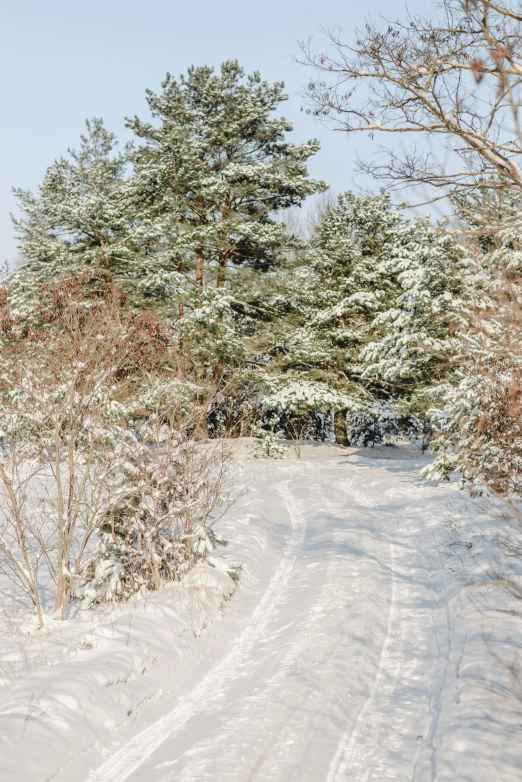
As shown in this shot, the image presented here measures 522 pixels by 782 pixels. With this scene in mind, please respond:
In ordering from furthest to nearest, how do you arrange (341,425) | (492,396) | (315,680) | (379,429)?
(379,429), (341,425), (492,396), (315,680)

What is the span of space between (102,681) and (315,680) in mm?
1857

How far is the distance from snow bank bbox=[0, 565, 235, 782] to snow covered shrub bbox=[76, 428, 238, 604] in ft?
1.31

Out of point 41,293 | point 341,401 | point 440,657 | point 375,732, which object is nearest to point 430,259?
point 341,401

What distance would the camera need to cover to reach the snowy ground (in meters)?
4.52

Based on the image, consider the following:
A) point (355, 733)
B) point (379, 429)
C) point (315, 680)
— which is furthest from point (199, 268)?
point (355, 733)

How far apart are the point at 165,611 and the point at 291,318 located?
17.3 meters

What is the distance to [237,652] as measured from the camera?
6891 millimetres

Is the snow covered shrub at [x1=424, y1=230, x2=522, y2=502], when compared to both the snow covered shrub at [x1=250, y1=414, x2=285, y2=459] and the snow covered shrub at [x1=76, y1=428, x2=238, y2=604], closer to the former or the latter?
the snow covered shrub at [x1=76, y1=428, x2=238, y2=604]

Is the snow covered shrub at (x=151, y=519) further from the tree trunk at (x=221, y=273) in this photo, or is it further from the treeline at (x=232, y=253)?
the tree trunk at (x=221, y=273)

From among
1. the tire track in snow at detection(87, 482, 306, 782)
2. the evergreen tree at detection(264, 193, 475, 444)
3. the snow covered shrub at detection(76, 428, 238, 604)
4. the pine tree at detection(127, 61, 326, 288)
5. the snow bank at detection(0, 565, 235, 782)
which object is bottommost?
the tire track in snow at detection(87, 482, 306, 782)

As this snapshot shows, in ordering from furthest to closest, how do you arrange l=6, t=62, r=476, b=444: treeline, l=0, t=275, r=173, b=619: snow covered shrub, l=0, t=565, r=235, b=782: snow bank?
l=6, t=62, r=476, b=444: treeline < l=0, t=275, r=173, b=619: snow covered shrub < l=0, t=565, r=235, b=782: snow bank

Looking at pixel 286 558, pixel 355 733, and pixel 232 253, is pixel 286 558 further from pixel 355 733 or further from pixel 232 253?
pixel 232 253

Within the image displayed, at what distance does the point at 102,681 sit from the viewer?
5.53 meters

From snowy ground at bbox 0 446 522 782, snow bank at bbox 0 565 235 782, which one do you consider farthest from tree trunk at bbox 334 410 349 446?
snow bank at bbox 0 565 235 782
